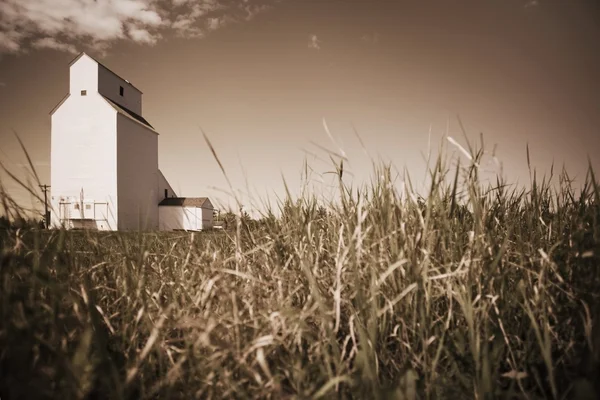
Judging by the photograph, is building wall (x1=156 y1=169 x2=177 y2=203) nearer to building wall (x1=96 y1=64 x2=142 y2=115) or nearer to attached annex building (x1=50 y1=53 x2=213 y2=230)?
attached annex building (x1=50 y1=53 x2=213 y2=230)

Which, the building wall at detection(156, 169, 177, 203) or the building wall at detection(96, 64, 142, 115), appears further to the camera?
the building wall at detection(156, 169, 177, 203)

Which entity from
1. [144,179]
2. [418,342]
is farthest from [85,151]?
[418,342]

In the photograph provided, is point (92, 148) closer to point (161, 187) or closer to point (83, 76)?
point (83, 76)

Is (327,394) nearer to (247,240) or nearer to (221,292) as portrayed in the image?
(221,292)

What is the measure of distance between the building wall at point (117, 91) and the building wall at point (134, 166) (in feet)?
9.25

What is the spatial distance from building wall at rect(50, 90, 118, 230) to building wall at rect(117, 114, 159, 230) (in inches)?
23.0

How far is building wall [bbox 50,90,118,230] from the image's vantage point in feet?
73.1

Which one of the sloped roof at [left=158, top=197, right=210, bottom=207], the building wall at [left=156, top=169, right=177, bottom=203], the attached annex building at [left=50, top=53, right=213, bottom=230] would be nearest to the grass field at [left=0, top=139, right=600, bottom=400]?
the attached annex building at [left=50, top=53, right=213, bottom=230]

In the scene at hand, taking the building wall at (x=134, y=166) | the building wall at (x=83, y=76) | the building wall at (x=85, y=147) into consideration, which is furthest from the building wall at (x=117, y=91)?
the building wall at (x=134, y=166)

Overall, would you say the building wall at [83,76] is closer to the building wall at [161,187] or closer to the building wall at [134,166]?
the building wall at [134,166]

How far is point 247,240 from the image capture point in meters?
2.27

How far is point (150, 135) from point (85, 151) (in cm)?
627

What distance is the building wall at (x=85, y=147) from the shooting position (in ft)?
73.1

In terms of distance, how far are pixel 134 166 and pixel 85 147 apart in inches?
141
